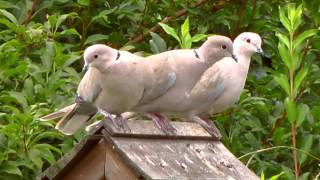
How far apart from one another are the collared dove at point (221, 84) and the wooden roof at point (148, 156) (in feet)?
0.33

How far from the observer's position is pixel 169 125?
10.7 feet

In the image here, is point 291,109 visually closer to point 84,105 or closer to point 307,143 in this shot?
point 307,143

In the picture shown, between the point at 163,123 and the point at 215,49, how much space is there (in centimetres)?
30

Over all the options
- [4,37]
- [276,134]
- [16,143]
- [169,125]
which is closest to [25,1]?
[4,37]

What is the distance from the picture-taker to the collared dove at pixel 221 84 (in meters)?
3.44

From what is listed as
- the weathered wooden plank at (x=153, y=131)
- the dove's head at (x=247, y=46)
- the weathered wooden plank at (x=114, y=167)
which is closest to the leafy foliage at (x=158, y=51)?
the dove's head at (x=247, y=46)

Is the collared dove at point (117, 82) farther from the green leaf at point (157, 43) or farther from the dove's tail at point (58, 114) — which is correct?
the green leaf at point (157, 43)

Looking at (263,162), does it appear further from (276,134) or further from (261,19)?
(261,19)

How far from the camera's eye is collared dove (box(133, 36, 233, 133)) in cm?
331

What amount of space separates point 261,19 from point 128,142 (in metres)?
2.12

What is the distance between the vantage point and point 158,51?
176 inches

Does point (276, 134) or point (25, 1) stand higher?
point (25, 1)

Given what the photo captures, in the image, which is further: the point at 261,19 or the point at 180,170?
the point at 261,19

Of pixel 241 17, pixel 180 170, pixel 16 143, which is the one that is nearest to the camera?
pixel 180 170
